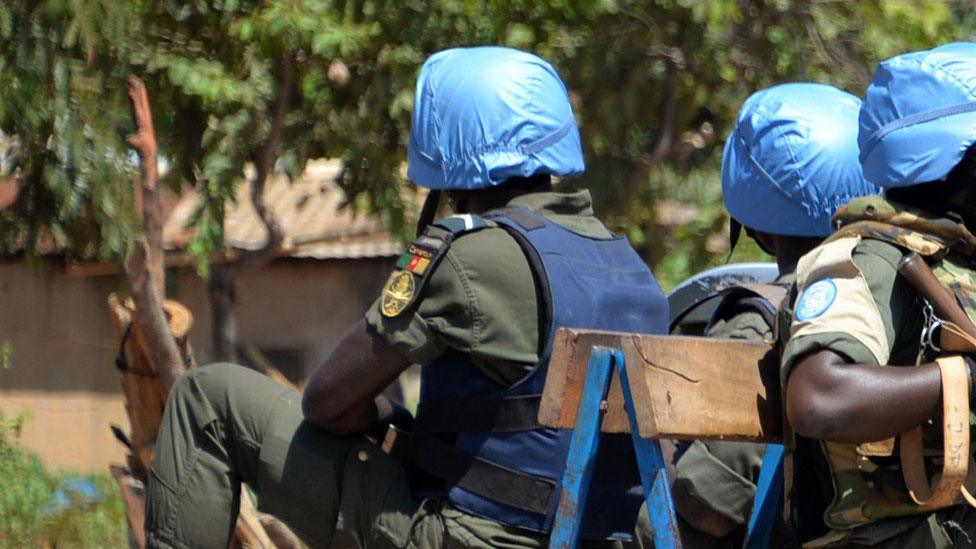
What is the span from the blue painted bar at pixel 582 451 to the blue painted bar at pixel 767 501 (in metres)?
0.51

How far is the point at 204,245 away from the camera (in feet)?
19.2

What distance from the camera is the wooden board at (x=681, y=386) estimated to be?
2.48m

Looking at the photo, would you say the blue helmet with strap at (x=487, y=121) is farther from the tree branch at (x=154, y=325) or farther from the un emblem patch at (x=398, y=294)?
the tree branch at (x=154, y=325)

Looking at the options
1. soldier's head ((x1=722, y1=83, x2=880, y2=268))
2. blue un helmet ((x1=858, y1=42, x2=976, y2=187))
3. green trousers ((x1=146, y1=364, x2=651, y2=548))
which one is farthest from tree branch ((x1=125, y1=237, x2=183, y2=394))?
blue un helmet ((x1=858, y1=42, x2=976, y2=187))

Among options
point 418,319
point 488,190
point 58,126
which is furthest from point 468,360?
point 58,126

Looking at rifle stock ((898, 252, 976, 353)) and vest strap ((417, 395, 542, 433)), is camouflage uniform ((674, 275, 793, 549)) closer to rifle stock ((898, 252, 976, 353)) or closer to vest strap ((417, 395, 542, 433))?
vest strap ((417, 395, 542, 433))

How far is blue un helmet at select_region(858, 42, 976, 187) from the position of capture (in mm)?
2430

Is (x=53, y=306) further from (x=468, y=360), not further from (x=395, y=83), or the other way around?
(x=468, y=360)

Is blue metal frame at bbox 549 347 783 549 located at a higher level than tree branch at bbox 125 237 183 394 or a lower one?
higher

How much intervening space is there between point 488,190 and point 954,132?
1054mm

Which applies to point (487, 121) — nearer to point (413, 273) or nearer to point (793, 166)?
point (413, 273)

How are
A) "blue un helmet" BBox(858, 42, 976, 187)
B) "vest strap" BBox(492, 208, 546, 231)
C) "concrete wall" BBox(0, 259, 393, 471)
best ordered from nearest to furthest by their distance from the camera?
"blue un helmet" BBox(858, 42, 976, 187) < "vest strap" BBox(492, 208, 546, 231) < "concrete wall" BBox(0, 259, 393, 471)

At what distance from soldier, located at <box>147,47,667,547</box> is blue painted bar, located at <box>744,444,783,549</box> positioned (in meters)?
0.25

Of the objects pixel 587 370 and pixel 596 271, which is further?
pixel 596 271
